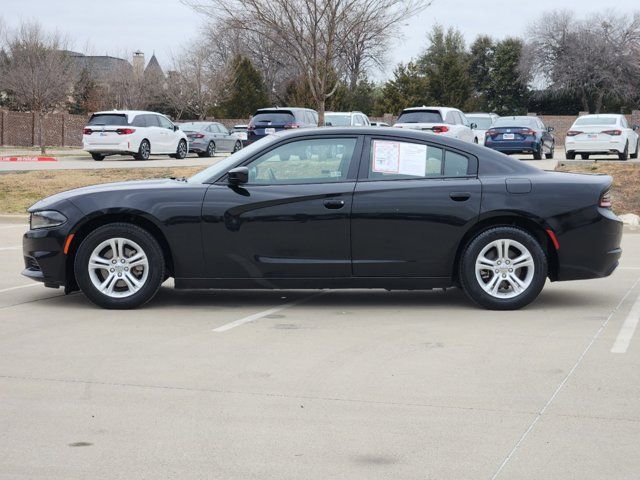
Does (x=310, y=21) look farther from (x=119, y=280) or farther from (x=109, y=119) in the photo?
(x=119, y=280)

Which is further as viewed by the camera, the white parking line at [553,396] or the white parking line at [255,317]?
the white parking line at [255,317]

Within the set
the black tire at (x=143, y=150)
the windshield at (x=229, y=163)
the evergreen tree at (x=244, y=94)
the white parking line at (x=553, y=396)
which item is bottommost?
the white parking line at (x=553, y=396)

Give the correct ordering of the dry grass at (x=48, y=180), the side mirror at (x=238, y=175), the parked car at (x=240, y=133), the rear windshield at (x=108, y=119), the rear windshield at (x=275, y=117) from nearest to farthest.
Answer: the side mirror at (x=238, y=175) < the dry grass at (x=48, y=180) < the rear windshield at (x=275, y=117) < the rear windshield at (x=108, y=119) < the parked car at (x=240, y=133)

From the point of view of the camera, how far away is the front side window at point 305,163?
8625mm

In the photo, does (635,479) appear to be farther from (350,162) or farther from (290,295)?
(290,295)

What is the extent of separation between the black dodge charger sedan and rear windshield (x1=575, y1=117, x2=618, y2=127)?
74.0 ft

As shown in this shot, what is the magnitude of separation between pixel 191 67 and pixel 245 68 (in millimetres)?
5292

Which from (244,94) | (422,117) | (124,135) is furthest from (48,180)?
(244,94)

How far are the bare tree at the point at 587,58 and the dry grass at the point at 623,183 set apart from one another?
5271 centimetres

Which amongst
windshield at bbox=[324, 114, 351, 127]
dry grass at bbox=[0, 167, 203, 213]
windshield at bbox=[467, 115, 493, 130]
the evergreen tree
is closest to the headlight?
dry grass at bbox=[0, 167, 203, 213]

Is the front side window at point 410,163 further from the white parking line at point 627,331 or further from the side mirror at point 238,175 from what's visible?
the white parking line at point 627,331

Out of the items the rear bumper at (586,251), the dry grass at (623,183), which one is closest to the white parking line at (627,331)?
the rear bumper at (586,251)

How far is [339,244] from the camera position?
8.46m

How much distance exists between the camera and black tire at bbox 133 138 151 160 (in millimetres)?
31250
